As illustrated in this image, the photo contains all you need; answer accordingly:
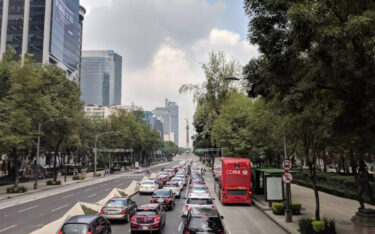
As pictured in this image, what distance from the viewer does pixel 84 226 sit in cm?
1159

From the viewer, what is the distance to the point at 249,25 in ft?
39.4

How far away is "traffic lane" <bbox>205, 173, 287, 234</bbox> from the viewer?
664 inches

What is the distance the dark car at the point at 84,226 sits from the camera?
11.4 metres

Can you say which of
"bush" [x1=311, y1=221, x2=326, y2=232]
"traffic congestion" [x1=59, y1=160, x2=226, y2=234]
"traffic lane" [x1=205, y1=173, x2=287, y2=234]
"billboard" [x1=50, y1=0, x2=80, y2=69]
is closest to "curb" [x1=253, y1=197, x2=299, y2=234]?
"traffic lane" [x1=205, y1=173, x2=287, y2=234]

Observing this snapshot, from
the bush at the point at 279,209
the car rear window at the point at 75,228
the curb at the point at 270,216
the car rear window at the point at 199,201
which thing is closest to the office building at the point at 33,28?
the curb at the point at 270,216

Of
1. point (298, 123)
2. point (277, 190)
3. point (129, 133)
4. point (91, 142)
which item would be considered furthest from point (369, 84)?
point (129, 133)

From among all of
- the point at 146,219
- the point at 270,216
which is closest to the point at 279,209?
the point at 270,216

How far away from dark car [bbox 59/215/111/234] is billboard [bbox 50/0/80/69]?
101168 millimetres

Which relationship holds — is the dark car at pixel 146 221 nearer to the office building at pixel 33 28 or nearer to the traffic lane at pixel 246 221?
the traffic lane at pixel 246 221

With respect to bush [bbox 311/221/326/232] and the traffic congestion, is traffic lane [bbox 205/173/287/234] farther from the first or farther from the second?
bush [bbox 311/221/326/232]

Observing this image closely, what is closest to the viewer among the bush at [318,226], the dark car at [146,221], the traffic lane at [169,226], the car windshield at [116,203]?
the bush at [318,226]

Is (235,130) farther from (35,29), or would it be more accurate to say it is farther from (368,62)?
(35,29)

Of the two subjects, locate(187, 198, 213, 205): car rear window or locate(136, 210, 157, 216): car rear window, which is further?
locate(187, 198, 213, 205): car rear window

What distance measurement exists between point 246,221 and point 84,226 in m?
11.1
